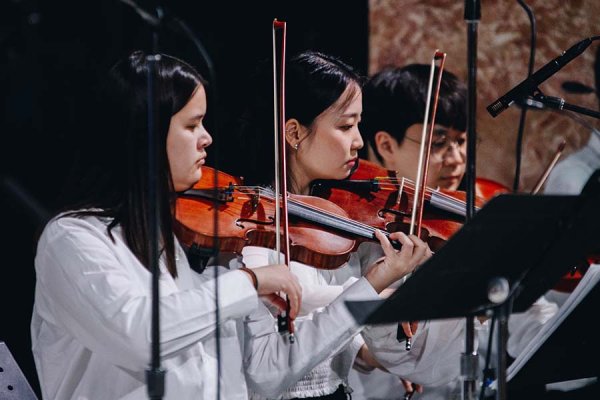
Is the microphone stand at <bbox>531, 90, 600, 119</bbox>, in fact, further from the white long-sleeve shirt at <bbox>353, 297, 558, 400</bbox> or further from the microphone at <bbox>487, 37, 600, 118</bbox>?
the white long-sleeve shirt at <bbox>353, 297, 558, 400</bbox>

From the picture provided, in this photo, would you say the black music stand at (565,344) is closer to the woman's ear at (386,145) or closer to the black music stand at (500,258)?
the black music stand at (500,258)

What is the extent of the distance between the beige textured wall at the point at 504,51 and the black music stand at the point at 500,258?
6.10 ft

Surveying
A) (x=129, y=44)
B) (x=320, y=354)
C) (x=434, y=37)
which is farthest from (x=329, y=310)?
(x=434, y=37)

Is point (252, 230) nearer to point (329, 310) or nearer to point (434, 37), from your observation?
point (329, 310)

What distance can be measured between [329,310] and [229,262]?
0.26 meters

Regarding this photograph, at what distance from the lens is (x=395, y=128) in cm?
294

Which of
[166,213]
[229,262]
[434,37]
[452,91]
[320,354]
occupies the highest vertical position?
[434,37]

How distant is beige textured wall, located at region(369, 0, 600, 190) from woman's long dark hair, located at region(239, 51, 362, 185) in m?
1.10

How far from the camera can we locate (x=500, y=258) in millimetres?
1610

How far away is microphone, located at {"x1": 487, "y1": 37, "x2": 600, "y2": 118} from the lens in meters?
2.03

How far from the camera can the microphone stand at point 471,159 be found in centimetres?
186

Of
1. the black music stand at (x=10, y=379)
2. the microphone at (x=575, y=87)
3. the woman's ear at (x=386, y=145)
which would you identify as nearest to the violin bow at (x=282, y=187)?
the black music stand at (x=10, y=379)

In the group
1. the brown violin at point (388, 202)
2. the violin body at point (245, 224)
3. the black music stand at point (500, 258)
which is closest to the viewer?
the black music stand at point (500, 258)

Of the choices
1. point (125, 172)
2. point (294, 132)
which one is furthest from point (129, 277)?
point (294, 132)
